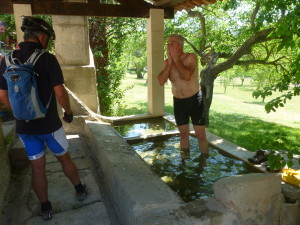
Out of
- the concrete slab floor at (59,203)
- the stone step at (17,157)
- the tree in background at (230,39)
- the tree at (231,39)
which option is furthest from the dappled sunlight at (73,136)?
the tree in background at (230,39)

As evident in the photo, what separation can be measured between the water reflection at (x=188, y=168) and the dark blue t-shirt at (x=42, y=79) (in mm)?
1953

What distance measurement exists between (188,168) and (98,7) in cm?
459

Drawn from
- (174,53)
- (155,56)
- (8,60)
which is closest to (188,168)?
(174,53)

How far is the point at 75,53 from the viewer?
6230 mm

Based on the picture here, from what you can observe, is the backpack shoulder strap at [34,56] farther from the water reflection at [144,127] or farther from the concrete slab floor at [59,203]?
the water reflection at [144,127]


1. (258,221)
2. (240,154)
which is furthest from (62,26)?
(258,221)

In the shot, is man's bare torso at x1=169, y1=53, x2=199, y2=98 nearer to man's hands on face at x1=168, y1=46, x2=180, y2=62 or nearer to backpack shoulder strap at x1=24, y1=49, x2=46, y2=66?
man's hands on face at x1=168, y1=46, x2=180, y2=62

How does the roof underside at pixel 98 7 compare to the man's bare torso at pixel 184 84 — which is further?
the roof underside at pixel 98 7

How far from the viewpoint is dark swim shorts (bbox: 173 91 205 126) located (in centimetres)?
402

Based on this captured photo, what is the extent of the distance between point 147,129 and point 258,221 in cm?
→ 418

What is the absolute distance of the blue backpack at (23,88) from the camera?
6.57 ft

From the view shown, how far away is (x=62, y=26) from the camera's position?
604 cm

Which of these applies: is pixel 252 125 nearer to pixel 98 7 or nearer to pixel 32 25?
pixel 98 7

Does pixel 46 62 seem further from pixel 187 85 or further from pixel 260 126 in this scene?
pixel 260 126
